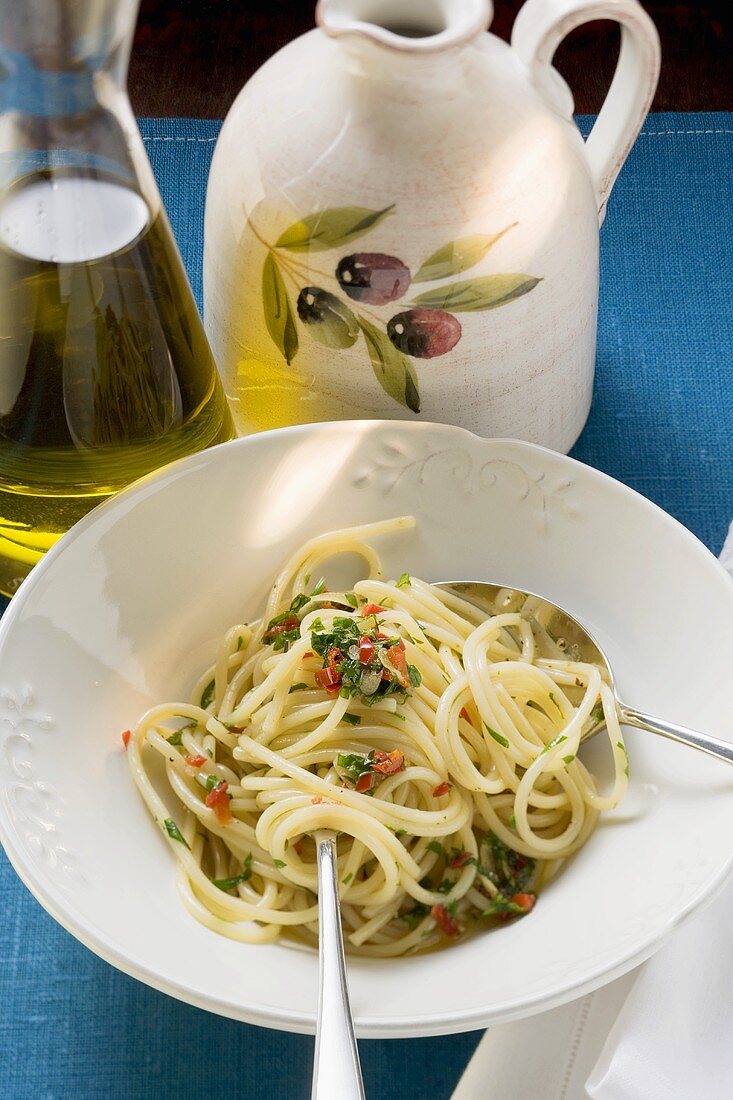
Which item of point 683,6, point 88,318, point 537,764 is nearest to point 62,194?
point 88,318

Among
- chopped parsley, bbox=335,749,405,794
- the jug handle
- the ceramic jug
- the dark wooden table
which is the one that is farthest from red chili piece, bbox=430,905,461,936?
the dark wooden table

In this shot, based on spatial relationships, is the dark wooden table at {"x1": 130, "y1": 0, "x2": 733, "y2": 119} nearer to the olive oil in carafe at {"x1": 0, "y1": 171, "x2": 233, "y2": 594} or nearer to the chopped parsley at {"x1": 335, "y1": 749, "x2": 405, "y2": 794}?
the olive oil in carafe at {"x1": 0, "y1": 171, "x2": 233, "y2": 594}

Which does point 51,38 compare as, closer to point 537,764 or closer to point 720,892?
point 537,764

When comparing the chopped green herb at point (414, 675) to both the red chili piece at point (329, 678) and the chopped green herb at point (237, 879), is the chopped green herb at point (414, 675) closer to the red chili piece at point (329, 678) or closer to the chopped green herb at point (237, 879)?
the red chili piece at point (329, 678)

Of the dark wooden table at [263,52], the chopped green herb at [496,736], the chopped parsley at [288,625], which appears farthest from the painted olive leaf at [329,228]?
the dark wooden table at [263,52]

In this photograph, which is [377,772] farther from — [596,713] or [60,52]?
[60,52]

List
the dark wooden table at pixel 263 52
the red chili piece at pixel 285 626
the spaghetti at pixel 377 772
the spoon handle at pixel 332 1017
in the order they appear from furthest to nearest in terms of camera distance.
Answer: the dark wooden table at pixel 263 52, the red chili piece at pixel 285 626, the spaghetti at pixel 377 772, the spoon handle at pixel 332 1017

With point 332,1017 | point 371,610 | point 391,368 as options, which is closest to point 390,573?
point 371,610
